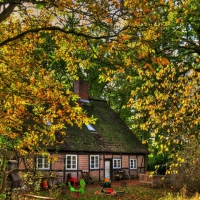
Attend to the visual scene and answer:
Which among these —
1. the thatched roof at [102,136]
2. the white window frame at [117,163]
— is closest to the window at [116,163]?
the white window frame at [117,163]

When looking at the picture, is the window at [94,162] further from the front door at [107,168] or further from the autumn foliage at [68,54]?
the autumn foliage at [68,54]

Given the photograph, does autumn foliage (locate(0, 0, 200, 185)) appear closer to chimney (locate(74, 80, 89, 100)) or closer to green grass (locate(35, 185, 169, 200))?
green grass (locate(35, 185, 169, 200))

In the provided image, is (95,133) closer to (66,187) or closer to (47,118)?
(66,187)

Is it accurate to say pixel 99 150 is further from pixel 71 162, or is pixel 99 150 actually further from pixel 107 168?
pixel 71 162

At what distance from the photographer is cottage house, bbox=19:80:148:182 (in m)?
23.5

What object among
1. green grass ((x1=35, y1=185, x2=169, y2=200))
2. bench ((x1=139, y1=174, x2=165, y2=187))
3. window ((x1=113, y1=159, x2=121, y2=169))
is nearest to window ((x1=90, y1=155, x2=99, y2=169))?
window ((x1=113, y1=159, x2=121, y2=169))

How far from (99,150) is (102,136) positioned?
2.30 meters

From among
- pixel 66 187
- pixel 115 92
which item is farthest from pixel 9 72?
pixel 115 92

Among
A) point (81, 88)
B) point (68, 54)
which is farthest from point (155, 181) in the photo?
point (68, 54)

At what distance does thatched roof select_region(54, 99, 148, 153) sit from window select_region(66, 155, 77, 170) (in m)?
0.71

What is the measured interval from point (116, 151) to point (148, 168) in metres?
7.67

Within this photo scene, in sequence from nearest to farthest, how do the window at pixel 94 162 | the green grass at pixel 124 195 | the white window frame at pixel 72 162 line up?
the green grass at pixel 124 195 → the white window frame at pixel 72 162 → the window at pixel 94 162

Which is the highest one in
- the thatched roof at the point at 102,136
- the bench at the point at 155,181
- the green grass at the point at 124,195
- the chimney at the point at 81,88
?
the chimney at the point at 81,88

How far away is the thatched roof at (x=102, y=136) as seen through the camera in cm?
2472
